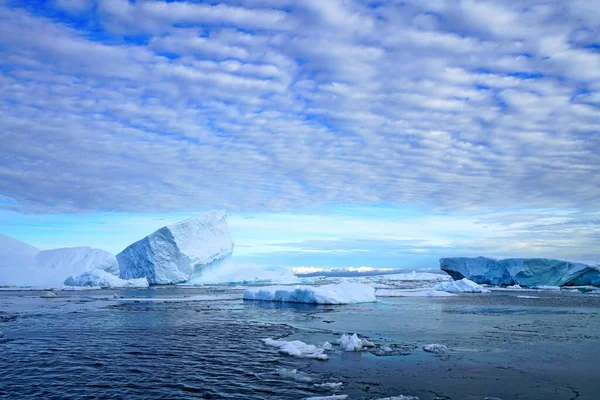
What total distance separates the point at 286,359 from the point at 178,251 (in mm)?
40243

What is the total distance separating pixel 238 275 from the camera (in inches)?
2447

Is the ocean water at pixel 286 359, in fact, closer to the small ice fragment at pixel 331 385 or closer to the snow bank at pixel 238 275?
the small ice fragment at pixel 331 385

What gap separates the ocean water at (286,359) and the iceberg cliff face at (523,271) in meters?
27.4

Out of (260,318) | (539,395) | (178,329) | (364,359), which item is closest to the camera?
(539,395)

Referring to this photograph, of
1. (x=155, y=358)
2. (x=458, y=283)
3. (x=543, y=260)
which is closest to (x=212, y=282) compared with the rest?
(x=458, y=283)

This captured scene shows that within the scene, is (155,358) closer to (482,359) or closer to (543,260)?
(482,359)

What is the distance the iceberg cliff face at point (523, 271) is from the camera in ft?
145

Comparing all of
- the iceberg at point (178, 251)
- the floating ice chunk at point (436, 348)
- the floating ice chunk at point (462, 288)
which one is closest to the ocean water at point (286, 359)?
the floating ice chunk at point (436, 348)

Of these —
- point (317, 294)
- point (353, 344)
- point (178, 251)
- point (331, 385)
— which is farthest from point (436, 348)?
point (178, 251)

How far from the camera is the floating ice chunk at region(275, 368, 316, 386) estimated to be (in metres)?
9.23

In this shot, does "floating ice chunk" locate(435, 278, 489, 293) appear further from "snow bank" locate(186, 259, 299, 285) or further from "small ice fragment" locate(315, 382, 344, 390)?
"small ice fragment" locate(315, 382, 344, 390)

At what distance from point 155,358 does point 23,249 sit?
A: 51.7m

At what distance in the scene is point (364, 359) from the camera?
36.5 ft

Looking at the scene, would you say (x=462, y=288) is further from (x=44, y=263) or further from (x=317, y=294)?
(x=44, y=263)
